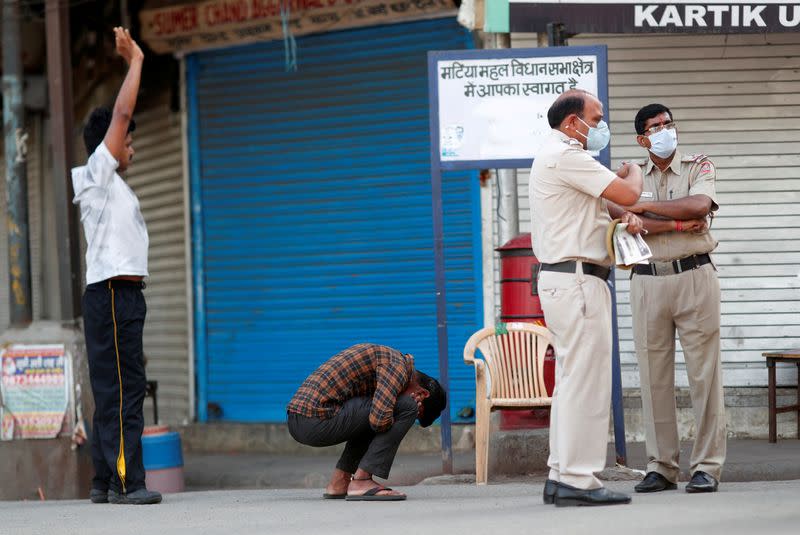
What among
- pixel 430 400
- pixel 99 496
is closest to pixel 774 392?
pixel 430 400

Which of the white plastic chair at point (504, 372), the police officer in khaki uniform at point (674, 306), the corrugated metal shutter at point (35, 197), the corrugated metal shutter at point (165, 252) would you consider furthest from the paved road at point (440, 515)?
the corrugated metal shutter at point (35, 197)

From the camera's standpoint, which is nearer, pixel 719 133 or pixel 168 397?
pixel 719 133

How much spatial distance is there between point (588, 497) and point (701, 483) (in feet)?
2.81

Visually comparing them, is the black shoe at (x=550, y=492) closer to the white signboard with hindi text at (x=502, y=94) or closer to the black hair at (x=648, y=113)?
the black hair at (x=648, y=113)

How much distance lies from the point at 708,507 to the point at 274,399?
627 centimetres

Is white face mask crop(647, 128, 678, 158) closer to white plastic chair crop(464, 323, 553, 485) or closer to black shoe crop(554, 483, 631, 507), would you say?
white plastic chair crop(464, 323, 553, 485)

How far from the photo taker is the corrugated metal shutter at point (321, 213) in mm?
10477

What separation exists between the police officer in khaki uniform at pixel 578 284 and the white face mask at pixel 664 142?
A: 0.58 meters

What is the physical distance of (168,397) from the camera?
1216 cm

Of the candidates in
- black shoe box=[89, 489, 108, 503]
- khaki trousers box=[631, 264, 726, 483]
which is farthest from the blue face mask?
black shoe box=[89, 489, 108, 503]

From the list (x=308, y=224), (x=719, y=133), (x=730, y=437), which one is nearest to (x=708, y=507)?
(x=730, y=437)

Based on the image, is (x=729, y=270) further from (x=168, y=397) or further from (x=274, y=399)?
(x=168, y=397)

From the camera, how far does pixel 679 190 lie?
20.7 ft

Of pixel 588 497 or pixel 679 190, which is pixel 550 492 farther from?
pixel 679 190
